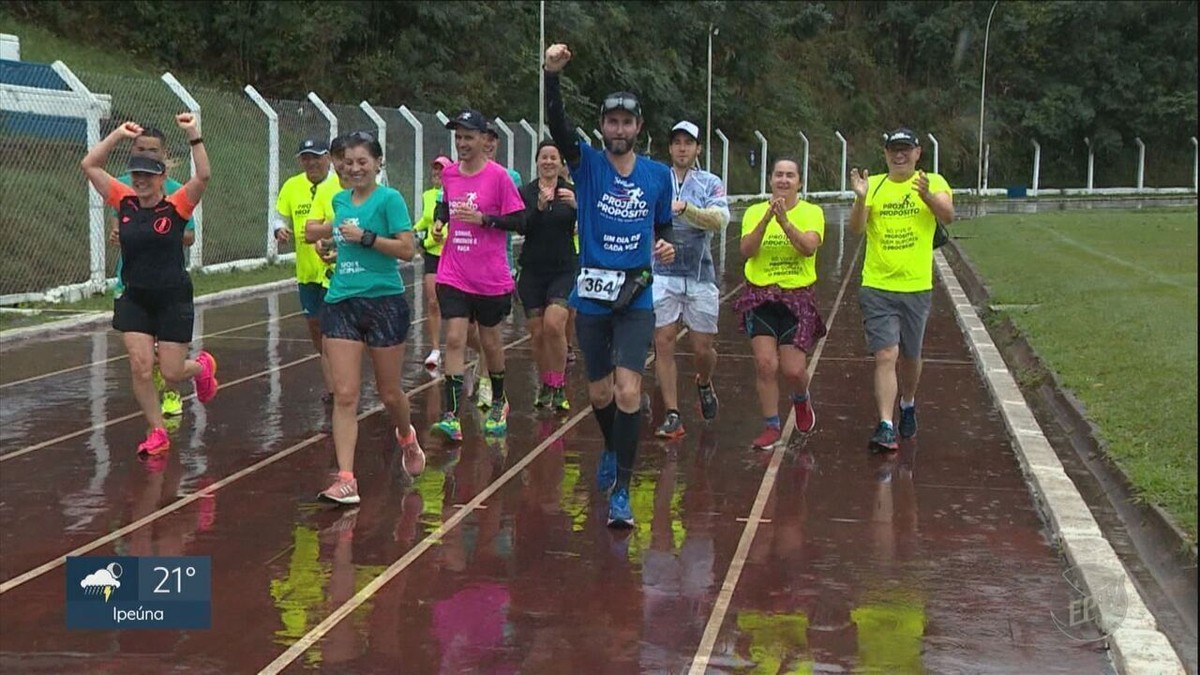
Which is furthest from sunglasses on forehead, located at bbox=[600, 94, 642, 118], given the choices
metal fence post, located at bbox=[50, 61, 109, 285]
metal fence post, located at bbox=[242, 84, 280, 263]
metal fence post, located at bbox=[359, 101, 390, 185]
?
metal fence post, located at bbox=[359, 101, 390, 185]

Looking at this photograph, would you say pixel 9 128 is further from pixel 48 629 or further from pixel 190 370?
pixel 48 629

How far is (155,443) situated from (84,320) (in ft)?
22.2

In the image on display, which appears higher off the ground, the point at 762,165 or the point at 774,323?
the point at 762,165

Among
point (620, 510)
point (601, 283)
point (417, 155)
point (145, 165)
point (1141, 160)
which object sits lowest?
point (620, 510)

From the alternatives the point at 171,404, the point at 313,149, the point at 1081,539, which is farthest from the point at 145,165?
the point at 1081,539

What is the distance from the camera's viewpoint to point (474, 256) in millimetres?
8969

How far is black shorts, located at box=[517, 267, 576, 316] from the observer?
9.85 metres

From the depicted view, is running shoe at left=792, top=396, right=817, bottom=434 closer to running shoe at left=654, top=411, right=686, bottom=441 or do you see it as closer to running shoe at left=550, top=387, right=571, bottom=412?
running shoe at left=654, top=411, right=686, bottom=441

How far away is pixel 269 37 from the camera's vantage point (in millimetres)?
39594

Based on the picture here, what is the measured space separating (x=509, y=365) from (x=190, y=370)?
4023 millimetres

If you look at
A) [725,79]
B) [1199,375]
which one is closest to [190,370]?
[1199,375]

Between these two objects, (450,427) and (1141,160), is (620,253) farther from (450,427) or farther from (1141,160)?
(1141,160)

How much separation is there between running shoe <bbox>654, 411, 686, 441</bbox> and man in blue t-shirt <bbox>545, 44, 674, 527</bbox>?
2203 millimetres

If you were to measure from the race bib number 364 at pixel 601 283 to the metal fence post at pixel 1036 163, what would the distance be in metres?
67.2
